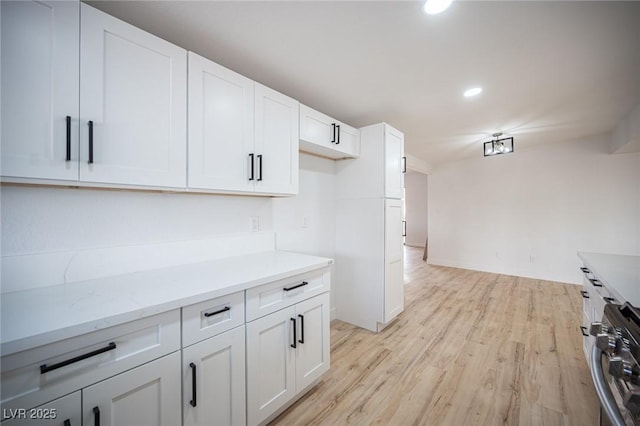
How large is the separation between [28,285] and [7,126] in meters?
0.72

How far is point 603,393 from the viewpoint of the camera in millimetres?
795

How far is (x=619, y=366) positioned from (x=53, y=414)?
1876 millimetres

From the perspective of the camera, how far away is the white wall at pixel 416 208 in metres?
8.51

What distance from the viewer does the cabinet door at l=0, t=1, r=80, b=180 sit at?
94 cm

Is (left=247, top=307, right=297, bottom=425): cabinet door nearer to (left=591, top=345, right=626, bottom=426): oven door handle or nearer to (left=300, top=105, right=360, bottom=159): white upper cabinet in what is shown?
(left=591, top=345, right=626, bottom=426): oven door handle

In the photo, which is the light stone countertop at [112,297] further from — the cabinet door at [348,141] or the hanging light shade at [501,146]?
the hanging light shade at [501,146]

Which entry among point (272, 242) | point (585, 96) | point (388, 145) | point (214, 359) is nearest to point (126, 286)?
point (214, 359)

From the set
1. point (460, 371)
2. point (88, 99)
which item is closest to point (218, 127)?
point (88, 99)

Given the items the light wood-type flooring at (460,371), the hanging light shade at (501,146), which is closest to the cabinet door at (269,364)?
the light wood-type flooring at (460,371)

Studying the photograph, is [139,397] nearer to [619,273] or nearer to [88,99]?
[88,99]

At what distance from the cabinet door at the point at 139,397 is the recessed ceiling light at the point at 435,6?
2121mm

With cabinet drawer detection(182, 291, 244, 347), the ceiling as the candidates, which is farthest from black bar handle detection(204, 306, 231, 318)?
the ceiling

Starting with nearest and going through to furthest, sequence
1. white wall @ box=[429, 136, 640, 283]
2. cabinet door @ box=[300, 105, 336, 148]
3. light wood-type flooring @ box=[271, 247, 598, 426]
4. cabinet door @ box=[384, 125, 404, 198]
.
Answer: light wood-type flooring @ box=[271, 247, 598, 426]
cabinet door @ box=[300, 105, 336, 148]
cabinet door @ box=[384, 125, 404, 198]
white wall @ box=[429, 136, 640, 283]

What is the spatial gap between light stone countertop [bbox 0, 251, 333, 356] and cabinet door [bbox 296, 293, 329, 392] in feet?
0.99
